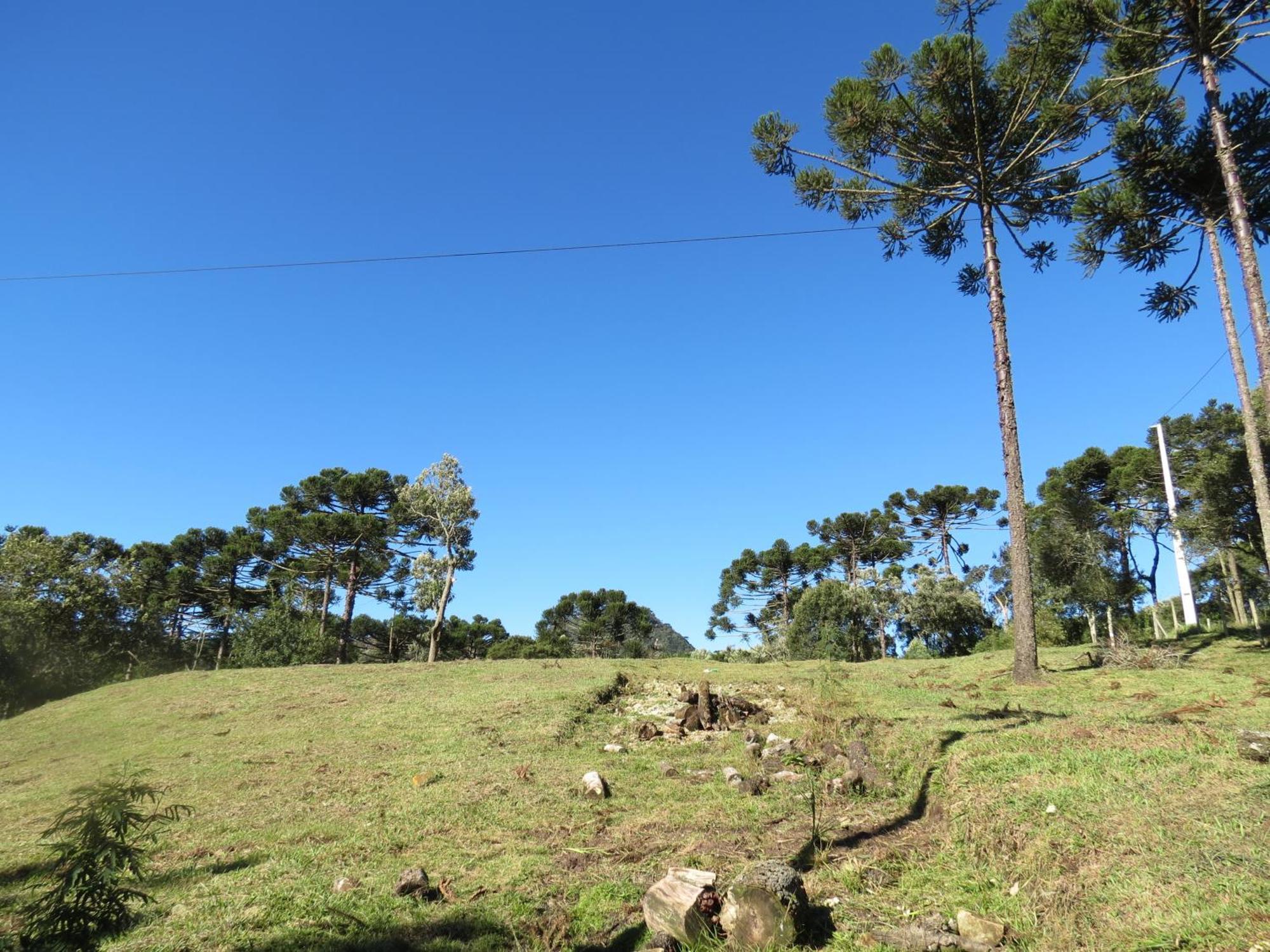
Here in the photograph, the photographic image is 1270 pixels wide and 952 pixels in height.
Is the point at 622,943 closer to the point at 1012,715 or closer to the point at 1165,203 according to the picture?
the point at 1012,715

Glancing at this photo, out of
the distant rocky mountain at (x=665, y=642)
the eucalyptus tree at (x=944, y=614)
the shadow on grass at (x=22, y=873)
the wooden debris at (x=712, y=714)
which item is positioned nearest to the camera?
the shadow on grass at (x=22, y=873)

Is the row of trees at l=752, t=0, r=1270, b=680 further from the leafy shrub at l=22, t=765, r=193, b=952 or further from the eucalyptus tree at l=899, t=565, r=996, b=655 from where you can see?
the eucalyptus tree at l=899, t=565, r=996, b=655

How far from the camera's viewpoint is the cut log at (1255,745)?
5.95m

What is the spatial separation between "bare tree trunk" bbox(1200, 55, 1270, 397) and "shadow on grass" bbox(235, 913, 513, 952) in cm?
1240

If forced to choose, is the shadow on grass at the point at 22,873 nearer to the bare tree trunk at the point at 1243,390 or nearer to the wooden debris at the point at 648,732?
the wooden debris at the point at 648,732

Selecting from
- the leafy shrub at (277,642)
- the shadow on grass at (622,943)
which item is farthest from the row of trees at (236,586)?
the shadow on grass at (622,943)

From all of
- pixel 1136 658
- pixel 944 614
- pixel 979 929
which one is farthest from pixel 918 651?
pixel 979 929

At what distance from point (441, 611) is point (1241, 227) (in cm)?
3179

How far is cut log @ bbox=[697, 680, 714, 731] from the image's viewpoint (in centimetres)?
1316

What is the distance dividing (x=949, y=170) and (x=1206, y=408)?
20.3 m

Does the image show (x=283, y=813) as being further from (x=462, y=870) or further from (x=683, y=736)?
(x=683, y=736)

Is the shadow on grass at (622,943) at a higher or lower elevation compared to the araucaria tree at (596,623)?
lower

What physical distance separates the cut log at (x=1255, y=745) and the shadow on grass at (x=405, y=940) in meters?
6.68

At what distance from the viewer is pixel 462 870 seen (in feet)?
21.8
